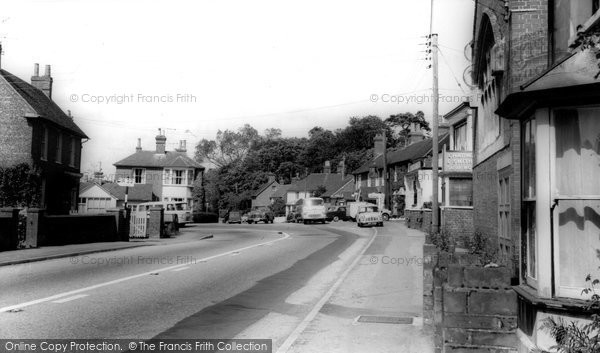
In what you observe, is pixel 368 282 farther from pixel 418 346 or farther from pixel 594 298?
pixel 594 298

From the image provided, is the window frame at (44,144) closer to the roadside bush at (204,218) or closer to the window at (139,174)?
the roadside bush at (204,218)

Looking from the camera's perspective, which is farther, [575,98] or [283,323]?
[283,323]

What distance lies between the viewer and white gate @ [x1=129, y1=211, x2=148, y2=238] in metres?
30.0

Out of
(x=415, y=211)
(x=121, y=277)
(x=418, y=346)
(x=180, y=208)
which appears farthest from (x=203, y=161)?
(x=418, y=346)

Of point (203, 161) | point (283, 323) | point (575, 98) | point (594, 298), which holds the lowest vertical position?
point (283, 323)

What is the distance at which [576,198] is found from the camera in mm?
4863

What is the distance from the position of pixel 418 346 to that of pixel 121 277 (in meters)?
8.37

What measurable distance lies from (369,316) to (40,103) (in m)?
32.5

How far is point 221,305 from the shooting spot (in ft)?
31.9

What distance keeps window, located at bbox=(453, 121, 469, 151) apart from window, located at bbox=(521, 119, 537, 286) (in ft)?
75.7

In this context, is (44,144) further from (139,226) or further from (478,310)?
(478,310)

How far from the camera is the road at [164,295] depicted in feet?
25.2

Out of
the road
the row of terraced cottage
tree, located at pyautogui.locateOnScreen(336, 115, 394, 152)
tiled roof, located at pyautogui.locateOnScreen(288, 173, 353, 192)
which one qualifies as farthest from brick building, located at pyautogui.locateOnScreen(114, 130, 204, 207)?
the row of terraced cottage

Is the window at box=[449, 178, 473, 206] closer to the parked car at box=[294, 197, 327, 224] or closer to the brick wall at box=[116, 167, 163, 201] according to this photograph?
the parked car at box=[294, 197, 327, 224]
